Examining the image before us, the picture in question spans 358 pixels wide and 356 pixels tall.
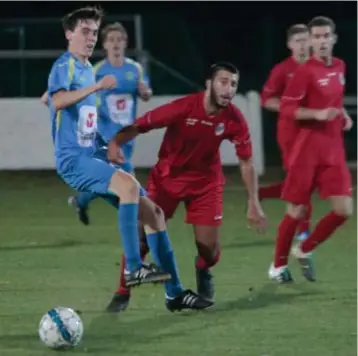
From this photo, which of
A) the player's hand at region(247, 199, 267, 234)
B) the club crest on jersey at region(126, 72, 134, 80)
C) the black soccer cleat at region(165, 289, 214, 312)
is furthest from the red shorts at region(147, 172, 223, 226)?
the club crest on jersey at region(126, 72, 134, 80)

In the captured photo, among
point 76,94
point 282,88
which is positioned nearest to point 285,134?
point 282,88

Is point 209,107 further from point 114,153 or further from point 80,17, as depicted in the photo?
point 80,17

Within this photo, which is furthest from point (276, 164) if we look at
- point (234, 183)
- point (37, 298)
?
point (37, 298)

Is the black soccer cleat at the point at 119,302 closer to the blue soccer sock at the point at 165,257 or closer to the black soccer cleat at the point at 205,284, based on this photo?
the blue soccer sock at the point at 165,257

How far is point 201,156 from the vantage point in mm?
7473

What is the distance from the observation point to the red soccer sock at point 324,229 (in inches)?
332

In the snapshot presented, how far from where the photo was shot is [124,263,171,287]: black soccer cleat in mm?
6812

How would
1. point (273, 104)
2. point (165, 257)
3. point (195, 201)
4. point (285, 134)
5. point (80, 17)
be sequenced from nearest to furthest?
1. point (80, 17)
2. point (165, 257)
3. point (195, 201)
4. point (273, 104)
5. point (285, 134)

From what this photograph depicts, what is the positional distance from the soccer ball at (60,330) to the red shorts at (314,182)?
2559 millimetres

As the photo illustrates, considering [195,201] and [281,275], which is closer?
[195,201]

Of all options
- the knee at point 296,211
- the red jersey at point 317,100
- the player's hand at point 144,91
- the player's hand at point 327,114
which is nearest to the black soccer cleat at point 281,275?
the knee at point 296,211

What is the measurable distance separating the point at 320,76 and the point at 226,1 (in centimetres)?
1399

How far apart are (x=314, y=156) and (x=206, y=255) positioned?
124cm

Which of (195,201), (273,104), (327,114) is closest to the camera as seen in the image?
(195,201)
